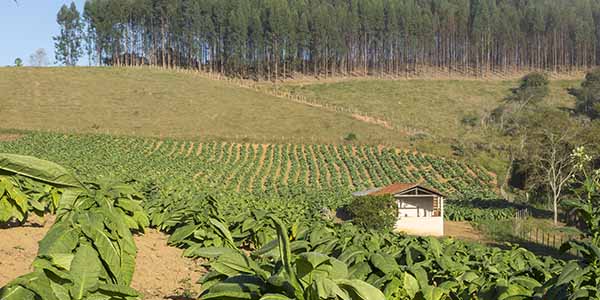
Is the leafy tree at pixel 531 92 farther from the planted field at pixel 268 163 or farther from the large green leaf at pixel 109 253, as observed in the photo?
the large green leaf at pixel 109 253

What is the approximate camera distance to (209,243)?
239 inches

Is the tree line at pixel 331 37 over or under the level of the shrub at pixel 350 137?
over

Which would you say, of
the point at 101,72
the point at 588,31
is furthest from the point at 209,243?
the point at 588,31

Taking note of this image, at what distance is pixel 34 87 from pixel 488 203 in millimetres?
56126

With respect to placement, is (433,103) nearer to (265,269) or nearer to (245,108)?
(245,108)

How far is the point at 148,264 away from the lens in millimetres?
5633

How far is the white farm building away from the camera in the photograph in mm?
27688

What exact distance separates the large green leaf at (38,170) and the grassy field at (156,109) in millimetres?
50915

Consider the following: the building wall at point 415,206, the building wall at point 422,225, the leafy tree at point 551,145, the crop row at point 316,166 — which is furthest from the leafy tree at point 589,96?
the building wall at point 422,225

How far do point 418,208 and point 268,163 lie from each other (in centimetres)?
1858

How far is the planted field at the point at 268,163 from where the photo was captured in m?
39.6

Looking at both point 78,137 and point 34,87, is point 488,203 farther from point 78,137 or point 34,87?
point 34,87

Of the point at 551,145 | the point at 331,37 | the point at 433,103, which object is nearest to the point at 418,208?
the point at 551,145

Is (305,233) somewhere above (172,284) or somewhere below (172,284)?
above
